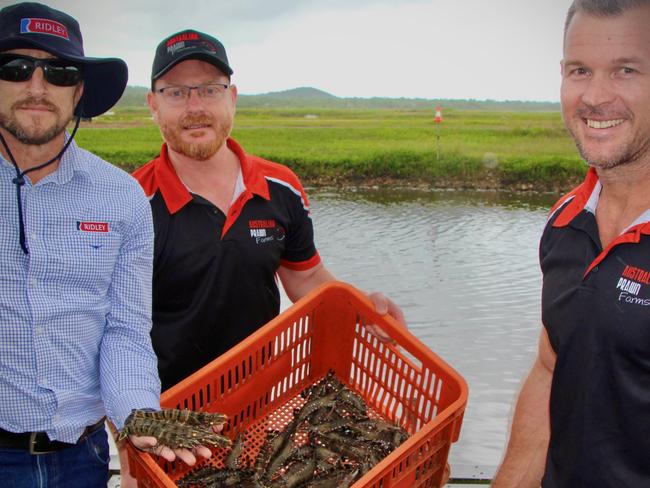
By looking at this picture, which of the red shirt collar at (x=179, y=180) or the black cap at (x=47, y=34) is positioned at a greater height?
the black cap at (x=47, y=34)

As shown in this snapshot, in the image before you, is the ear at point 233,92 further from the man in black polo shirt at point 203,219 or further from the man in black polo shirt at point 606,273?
the man in black polo shirt at point 606,273

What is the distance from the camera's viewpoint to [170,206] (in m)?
2.45

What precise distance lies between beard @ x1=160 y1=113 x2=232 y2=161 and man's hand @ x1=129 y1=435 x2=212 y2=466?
4.53 feet

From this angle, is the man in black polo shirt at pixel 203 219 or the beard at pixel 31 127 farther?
the man in black polo shirt at pixel 203 219

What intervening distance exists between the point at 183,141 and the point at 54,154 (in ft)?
2.44

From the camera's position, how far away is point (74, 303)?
5.93ft

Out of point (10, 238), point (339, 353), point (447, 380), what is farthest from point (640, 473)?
point (10, 238)

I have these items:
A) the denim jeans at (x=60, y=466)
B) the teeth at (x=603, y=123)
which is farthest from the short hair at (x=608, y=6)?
the denim jeans at (x=60, y=466)

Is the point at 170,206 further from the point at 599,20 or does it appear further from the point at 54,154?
the point at 599,20

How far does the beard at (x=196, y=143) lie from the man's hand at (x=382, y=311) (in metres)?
1.02

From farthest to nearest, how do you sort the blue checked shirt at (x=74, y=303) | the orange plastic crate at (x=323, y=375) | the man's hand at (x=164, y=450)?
the blue checked shirt at (x=74, y=303)
the orange plastic crate at (x=323, y=375)
the man's hand at (x=164, y=450)

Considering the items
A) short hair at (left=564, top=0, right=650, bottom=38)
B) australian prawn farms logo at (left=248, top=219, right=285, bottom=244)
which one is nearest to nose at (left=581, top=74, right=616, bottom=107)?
short hair at (left=564, top=0, right=650, bottom=38)

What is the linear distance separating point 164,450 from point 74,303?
0.60 metres

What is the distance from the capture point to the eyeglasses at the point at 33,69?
173 cm
